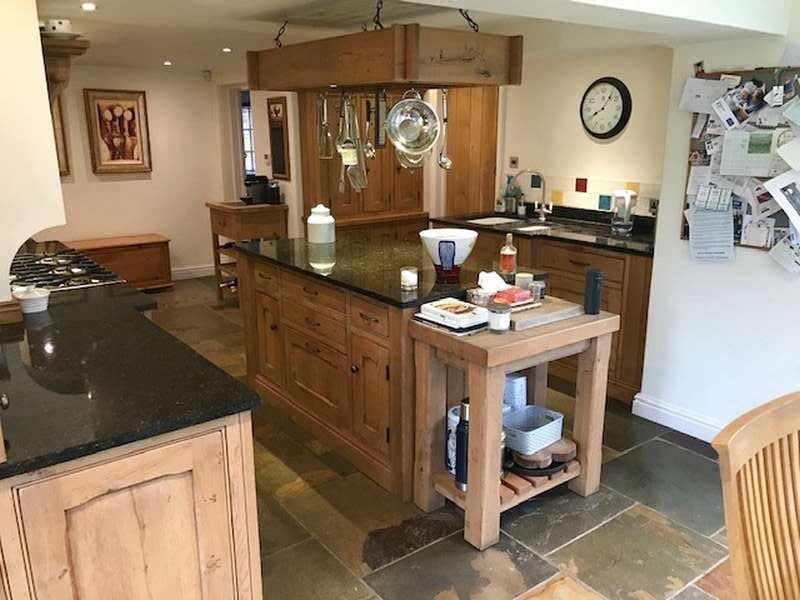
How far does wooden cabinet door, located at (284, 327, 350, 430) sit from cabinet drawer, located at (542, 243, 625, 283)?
5.38ft

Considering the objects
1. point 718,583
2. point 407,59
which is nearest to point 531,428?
point 718,583

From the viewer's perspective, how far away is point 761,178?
2.90 metres

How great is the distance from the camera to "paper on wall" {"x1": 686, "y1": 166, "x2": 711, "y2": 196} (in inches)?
122

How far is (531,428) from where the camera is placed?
2.76 m

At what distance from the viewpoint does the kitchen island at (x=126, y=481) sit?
142 centimetres

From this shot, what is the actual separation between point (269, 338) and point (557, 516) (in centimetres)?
183

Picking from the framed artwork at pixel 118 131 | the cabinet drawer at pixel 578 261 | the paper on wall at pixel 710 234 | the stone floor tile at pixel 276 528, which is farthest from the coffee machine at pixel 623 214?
the framed artwork at pixel 118 131

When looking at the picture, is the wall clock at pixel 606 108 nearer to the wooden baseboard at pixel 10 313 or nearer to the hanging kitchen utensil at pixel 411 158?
the hanging kitchen utensil at pixel 411 158

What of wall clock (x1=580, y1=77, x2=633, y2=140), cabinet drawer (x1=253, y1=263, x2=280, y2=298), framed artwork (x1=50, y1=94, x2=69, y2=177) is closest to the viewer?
cabinet drawer (x1=253, y1=263, x2=280, y2=298)

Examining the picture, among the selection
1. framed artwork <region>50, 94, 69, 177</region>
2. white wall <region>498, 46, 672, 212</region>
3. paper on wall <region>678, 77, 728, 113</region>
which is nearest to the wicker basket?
paper on wall <region>678, 77, 728, 113</region>

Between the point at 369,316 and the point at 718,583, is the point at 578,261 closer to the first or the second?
the point at 369,316

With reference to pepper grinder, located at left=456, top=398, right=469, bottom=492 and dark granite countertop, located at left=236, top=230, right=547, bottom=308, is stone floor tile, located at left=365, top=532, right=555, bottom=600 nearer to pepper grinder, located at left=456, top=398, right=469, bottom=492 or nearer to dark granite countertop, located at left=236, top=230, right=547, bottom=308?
pepper grinder, located at left=456, top=398, right=469, bottom=492

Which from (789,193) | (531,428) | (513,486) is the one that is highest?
(789,193)

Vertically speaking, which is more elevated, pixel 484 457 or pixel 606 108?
pixel 606 108
